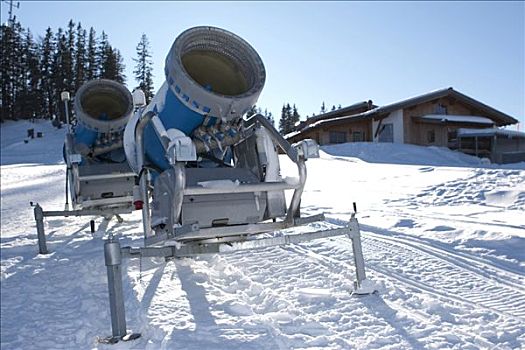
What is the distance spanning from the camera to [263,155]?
5453mm

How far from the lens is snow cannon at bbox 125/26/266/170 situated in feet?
16.0

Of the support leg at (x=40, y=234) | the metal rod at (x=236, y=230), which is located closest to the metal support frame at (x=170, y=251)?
the metal rod at (x=236, y=230)

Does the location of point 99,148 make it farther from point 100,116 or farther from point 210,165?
point 210,165

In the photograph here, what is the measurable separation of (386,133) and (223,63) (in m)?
26.6

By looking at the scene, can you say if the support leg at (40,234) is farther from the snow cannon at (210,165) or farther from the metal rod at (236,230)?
the metal rod at (236,230)

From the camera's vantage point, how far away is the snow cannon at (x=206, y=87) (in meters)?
4.88

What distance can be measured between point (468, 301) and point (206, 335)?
96.7 inches

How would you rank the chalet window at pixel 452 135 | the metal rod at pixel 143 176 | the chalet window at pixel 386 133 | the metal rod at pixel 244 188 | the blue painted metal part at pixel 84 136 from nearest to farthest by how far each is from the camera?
the metal rod at pixel 244 188 → the metal rod at pixel 143 176 → the blue painted metal part at pixel 84 136 → the chalet window at pixel 386 133 → the chalet window at pixel 452 135

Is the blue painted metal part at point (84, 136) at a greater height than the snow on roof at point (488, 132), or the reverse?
the snow on roof at point (488, 132)

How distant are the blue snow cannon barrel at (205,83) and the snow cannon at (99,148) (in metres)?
4.15

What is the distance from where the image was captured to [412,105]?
97.2 feet

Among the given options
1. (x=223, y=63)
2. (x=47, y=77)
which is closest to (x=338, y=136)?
(x=223, y=63)

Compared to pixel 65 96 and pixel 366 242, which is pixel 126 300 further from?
pixel 65 96

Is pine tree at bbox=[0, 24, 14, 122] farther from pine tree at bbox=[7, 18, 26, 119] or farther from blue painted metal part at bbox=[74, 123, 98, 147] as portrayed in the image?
blue painted metal part at bbox=[74, 123, 98, 147]
